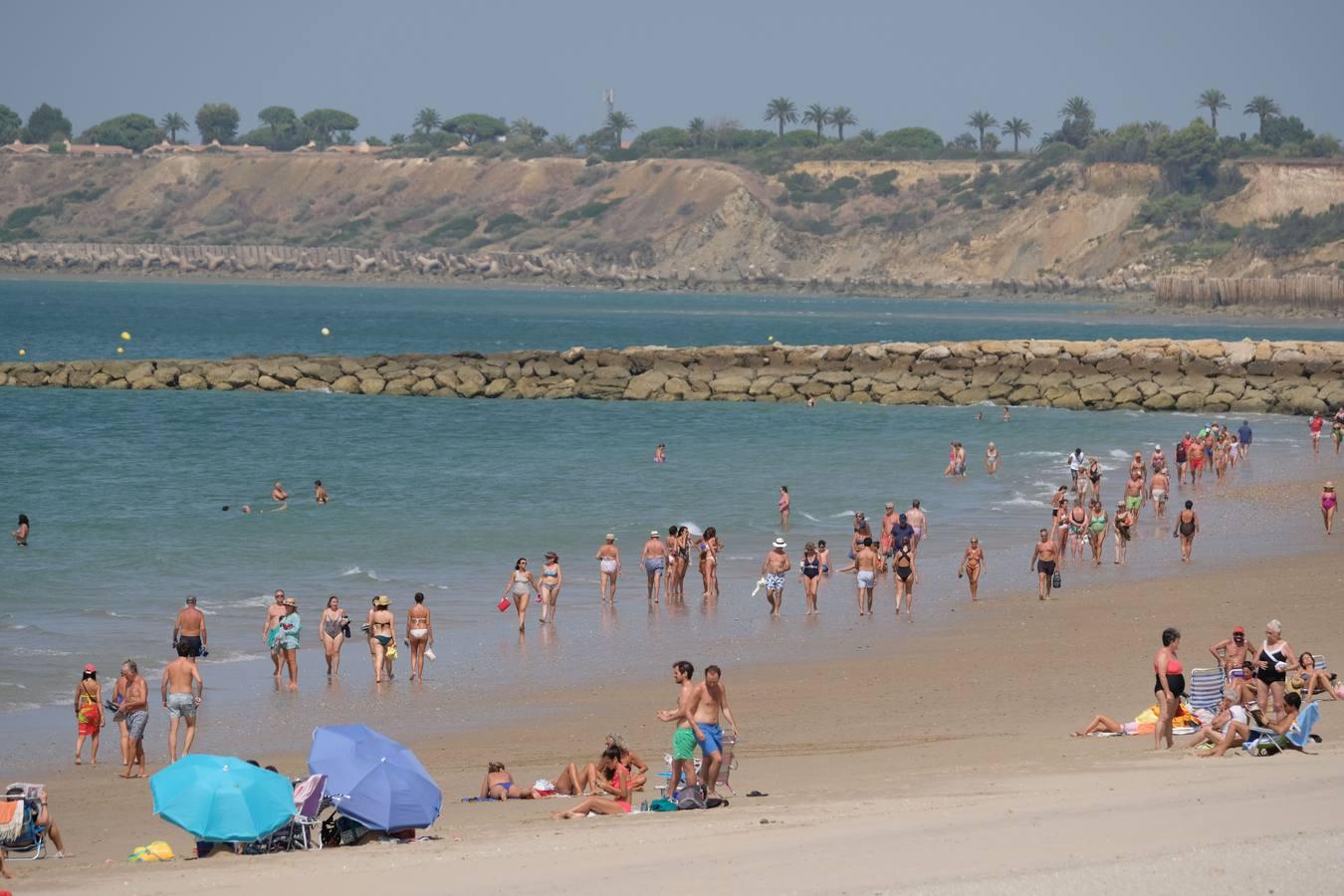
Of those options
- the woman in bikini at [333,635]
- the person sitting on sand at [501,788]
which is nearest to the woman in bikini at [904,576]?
the woman in bikini at [333,635]

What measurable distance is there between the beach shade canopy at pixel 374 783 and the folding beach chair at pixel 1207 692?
5.83 metres

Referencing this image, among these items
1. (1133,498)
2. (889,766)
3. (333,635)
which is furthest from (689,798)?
(1133,498)

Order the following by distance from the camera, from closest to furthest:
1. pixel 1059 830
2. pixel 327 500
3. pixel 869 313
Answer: pixel 1059 830 < pixel 327 500 < pixel 869 313

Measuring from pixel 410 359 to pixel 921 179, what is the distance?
12439 cm

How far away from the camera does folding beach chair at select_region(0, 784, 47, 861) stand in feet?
32.6

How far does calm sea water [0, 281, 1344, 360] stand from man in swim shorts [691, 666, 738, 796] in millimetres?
56615

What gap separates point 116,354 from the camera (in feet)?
216

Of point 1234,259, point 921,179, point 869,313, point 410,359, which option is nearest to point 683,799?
point 410,359

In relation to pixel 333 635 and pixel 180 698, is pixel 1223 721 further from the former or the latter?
pixel 333 635

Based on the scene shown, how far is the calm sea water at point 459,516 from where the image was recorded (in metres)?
17.1

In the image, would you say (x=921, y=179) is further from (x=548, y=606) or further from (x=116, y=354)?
(x=548, y=606)

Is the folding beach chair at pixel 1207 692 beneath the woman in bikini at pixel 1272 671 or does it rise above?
beneath

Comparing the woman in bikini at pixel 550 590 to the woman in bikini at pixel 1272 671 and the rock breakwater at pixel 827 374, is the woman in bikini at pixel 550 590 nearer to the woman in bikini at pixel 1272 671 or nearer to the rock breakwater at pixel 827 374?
the woman in bikini at pixel 1272 671

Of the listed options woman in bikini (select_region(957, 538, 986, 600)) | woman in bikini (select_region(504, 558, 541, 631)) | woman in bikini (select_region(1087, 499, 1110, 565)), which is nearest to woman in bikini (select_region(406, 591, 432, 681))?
woman in bikini (select_region(504, 558, 541, 631))
